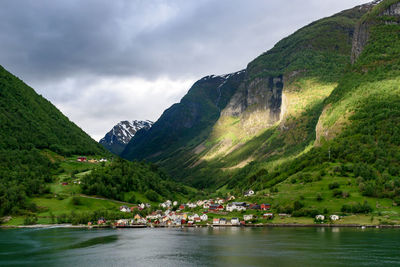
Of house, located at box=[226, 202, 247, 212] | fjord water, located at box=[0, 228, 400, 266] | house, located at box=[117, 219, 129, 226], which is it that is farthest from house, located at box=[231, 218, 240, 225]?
house, located at box=[117, 219, 129, 226]

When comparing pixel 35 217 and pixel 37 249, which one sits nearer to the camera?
pixel 37 249

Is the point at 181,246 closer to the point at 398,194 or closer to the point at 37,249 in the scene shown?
the point at 37,249

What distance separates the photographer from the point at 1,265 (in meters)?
90.7

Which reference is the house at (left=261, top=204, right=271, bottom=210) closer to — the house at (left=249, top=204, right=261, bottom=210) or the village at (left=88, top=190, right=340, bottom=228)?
the village at (left=88, top=190, right=340, bottom=228)

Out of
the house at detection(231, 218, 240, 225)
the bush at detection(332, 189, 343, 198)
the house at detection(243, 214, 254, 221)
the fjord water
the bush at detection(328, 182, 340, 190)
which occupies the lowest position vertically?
the fjord water

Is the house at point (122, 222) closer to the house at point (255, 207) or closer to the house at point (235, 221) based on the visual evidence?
the house at point (235, 221)

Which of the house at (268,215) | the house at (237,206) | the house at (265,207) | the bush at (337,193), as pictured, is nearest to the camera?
the house at (268,215)

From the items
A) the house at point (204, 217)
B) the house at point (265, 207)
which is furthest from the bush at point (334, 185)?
the house at point (204, 217)

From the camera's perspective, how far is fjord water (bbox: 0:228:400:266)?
89.5m

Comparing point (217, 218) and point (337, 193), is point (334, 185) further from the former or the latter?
point (217, 218)

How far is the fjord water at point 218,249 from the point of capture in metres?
89.5

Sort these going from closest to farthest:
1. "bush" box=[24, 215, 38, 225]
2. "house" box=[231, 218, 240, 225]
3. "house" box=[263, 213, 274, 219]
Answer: "house" box=[263, 213, 274, 219] < "house" box=[231, 218, 240, 225] < "bush" box=[24, 215, 38, 225]

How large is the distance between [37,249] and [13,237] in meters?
33.4

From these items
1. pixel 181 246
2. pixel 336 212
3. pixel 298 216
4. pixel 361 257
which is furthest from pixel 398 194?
pixel 181 246
